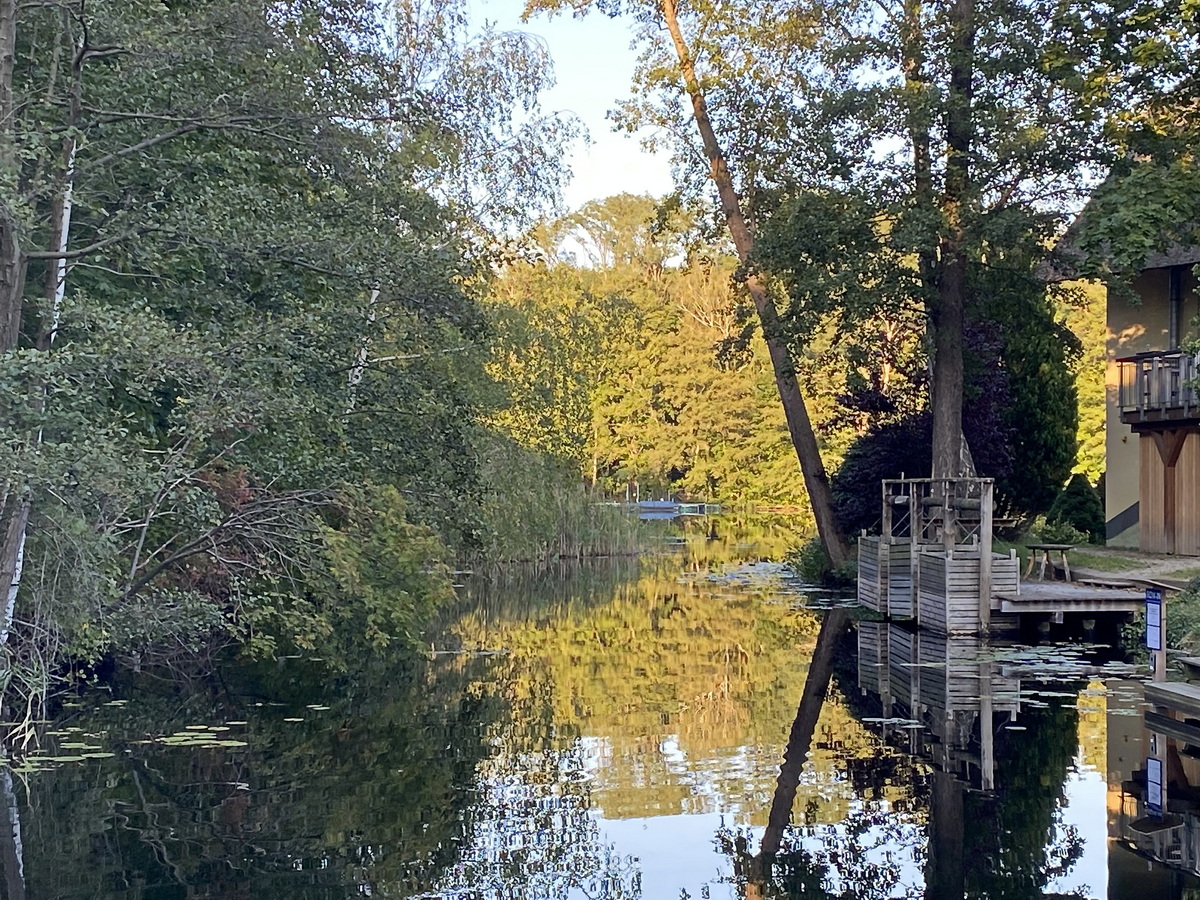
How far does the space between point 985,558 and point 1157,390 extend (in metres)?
6.42

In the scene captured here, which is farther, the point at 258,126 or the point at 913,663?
the point at 913,663

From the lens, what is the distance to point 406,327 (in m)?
14.3

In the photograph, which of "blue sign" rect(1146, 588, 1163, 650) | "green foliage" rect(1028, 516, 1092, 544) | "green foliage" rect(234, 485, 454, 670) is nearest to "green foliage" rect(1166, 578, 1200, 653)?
"blue sign" rect(1146, 588, 1163, 650)

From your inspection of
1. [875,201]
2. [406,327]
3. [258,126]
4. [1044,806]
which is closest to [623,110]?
[875,201]

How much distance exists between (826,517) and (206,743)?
51.9 feet

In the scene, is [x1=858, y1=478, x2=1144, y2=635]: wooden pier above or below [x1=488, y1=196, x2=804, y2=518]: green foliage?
below

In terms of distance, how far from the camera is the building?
2108cm

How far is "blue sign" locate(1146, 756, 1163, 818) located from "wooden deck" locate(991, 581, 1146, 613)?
627 cm

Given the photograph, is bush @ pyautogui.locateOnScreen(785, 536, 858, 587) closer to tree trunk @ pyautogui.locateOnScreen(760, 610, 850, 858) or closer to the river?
tree trunk @ pyautogui.locateOnScreen(760, 610, 850, 858)

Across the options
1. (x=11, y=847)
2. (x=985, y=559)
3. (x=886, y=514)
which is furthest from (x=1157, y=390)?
(x=11, y=847)

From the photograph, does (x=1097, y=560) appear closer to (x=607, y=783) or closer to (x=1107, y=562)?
(x=1107, y=562)

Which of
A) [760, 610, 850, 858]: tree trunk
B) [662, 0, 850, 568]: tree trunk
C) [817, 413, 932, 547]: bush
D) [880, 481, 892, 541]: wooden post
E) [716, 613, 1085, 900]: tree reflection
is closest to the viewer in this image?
[716, 613, 1085, 900]: tree reflection

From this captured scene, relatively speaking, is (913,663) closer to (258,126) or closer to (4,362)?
(258,126)

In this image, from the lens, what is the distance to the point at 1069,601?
16.7 metres
